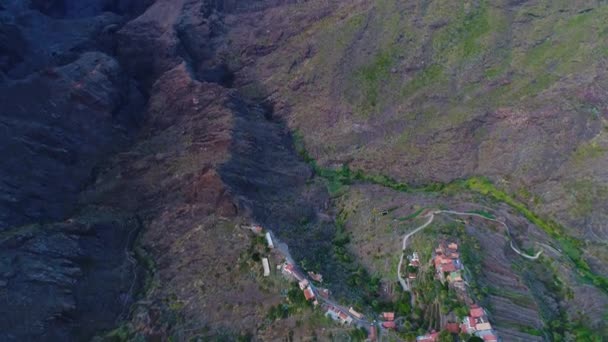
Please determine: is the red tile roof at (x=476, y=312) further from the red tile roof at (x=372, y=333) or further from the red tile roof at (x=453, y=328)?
the red tile roof at (x=372, y=333)

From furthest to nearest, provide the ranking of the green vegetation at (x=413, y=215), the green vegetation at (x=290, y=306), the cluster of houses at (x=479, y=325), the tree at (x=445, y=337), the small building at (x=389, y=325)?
the green vegetation at (x=413, y=215)
the green vegetation at (x=290, y=306)
the small building at (x=389, y=325)
the cluster of houses at (x=479, y=325)
the tree at (x=445, y=337)

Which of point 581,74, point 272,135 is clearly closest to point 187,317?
point 272,135

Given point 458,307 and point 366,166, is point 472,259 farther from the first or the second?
point 366,166

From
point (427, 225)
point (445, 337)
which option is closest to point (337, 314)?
point (445, 337)

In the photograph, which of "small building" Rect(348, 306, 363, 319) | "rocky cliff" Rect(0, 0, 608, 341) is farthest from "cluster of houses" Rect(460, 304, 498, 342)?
"small building" Rect(348, 306, 363, 319)


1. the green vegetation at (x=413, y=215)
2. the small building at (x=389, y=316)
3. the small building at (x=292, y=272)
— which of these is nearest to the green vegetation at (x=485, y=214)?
the green vegetation at (x=413, y=215)

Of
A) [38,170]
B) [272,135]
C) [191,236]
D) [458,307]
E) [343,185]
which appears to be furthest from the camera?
[272,135]

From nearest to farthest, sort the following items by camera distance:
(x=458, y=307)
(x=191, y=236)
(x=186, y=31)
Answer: (x=458, y=307) → (x=191, y=236) → (x=186, y=31)

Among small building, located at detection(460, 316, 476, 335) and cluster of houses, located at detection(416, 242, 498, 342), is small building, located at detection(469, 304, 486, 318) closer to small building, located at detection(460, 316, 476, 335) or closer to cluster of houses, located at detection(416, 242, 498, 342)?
cluster of houses, located at detection(416, 242, 498, 342)
